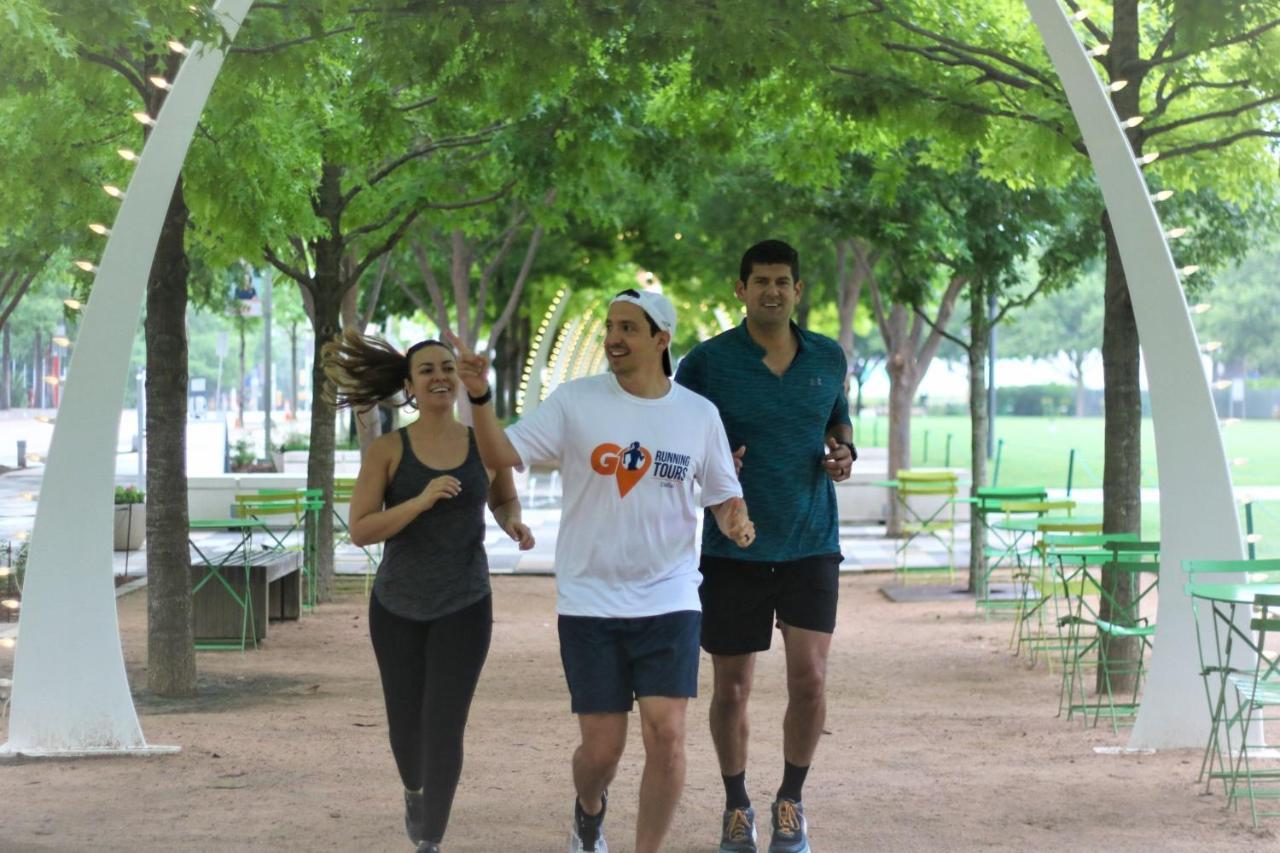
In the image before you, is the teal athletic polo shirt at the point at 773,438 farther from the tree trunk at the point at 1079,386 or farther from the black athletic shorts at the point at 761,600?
the tree trunk at the point at 1079,386

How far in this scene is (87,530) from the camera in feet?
25.0

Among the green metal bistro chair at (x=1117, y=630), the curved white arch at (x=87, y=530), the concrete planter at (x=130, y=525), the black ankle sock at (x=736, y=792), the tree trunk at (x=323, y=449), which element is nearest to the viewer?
the black ankle sock at (x=736, y=792)

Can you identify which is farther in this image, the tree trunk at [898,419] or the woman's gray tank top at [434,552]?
the tree trunk at [898,419]

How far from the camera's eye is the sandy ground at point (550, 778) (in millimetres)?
6297

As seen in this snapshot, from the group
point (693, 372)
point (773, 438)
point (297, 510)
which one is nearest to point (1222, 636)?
point (773, 438)

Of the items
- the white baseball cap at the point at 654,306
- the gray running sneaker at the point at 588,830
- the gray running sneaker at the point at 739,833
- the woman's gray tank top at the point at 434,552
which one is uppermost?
the white baseball cap at the point at 654,306

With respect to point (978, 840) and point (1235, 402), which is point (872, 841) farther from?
point (1235, 402)

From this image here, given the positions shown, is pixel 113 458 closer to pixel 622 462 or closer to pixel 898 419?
pixel 622 462

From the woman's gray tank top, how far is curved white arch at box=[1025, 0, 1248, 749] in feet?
11.4

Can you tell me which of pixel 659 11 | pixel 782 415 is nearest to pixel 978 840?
pixel 782 415

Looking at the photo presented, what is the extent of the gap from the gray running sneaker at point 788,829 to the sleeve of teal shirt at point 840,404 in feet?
4.23

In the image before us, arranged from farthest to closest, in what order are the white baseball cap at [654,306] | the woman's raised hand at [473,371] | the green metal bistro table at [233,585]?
the green metal bistro table at [233,585] → the white baseball cap at [654,306] → the woman's raised hand at [473,371]

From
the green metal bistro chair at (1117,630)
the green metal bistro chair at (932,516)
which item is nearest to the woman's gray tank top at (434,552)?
the green metal bistro chair at (1117,630)

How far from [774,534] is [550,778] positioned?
7.21ft
